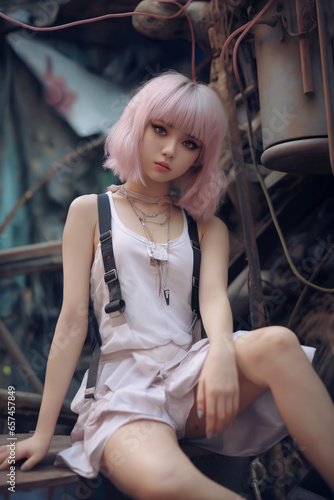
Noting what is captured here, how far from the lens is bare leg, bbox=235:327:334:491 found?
1.47 meters

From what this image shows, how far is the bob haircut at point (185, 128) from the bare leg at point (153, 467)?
0.86 metres

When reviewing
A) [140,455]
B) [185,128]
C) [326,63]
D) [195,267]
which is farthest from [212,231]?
[140,455]

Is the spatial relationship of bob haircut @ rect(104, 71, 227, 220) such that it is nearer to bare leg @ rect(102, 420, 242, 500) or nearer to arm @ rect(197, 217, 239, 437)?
arm @ rect(197, 217, 239, 437)

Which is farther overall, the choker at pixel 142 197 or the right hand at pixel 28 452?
the choker at pixel 142 197

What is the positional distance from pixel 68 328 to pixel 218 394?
22.2 inches

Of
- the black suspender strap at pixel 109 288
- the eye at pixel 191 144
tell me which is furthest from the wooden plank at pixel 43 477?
the eye at pixel 191 144

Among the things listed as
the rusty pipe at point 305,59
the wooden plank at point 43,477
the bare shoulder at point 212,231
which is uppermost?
the rusty pipe at point 305,59

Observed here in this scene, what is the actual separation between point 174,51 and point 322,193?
3.94 feet

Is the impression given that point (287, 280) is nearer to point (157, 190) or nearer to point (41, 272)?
point (157, 190)

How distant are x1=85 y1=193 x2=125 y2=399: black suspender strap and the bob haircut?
199 mm

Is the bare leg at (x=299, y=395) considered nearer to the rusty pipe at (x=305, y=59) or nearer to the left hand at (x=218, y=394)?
the left hand at (x=218, y=394)

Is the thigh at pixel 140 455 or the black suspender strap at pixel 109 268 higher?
the black suspender strap at pixel 109 268

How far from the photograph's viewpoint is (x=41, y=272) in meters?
3.09

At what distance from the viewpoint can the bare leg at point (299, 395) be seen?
147cm
